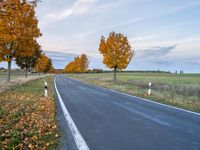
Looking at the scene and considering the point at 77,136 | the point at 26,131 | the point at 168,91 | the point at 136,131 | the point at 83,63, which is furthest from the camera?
the point at 83,63

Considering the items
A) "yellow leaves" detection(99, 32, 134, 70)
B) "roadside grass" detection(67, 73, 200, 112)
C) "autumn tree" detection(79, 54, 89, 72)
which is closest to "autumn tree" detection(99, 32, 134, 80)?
"yellow leaves" detection(99, 32, 134, 70)

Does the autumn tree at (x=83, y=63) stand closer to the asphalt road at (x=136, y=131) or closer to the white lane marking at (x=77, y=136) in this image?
the asphalt road at (x=136, y=131)

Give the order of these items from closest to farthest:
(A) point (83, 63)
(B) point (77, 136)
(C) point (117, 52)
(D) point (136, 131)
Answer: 1. (B) point (77, 136)
2. (D) point (136, 131)
3. (C) point (117, 52)
4. (A) point (83, 63)

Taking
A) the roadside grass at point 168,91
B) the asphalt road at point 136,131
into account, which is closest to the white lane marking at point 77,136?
the asphalt road at point 136,131

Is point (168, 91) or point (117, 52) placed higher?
point (117, 52)

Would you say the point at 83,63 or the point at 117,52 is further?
the point at 83,63

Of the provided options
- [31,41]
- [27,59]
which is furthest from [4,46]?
[27,59]

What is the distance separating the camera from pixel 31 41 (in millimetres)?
31188

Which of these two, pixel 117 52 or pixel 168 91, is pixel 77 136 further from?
pixel 117 52

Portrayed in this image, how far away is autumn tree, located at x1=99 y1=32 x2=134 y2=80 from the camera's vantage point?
4568 cm

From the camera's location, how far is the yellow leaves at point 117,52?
45.7m

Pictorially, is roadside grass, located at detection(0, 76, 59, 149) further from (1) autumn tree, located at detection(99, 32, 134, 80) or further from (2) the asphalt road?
(1) autumn tree, located at detection(99, 32, 134, 80)

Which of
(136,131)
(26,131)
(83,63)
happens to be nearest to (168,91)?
(136,131)

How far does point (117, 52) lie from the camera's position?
4591 cm
